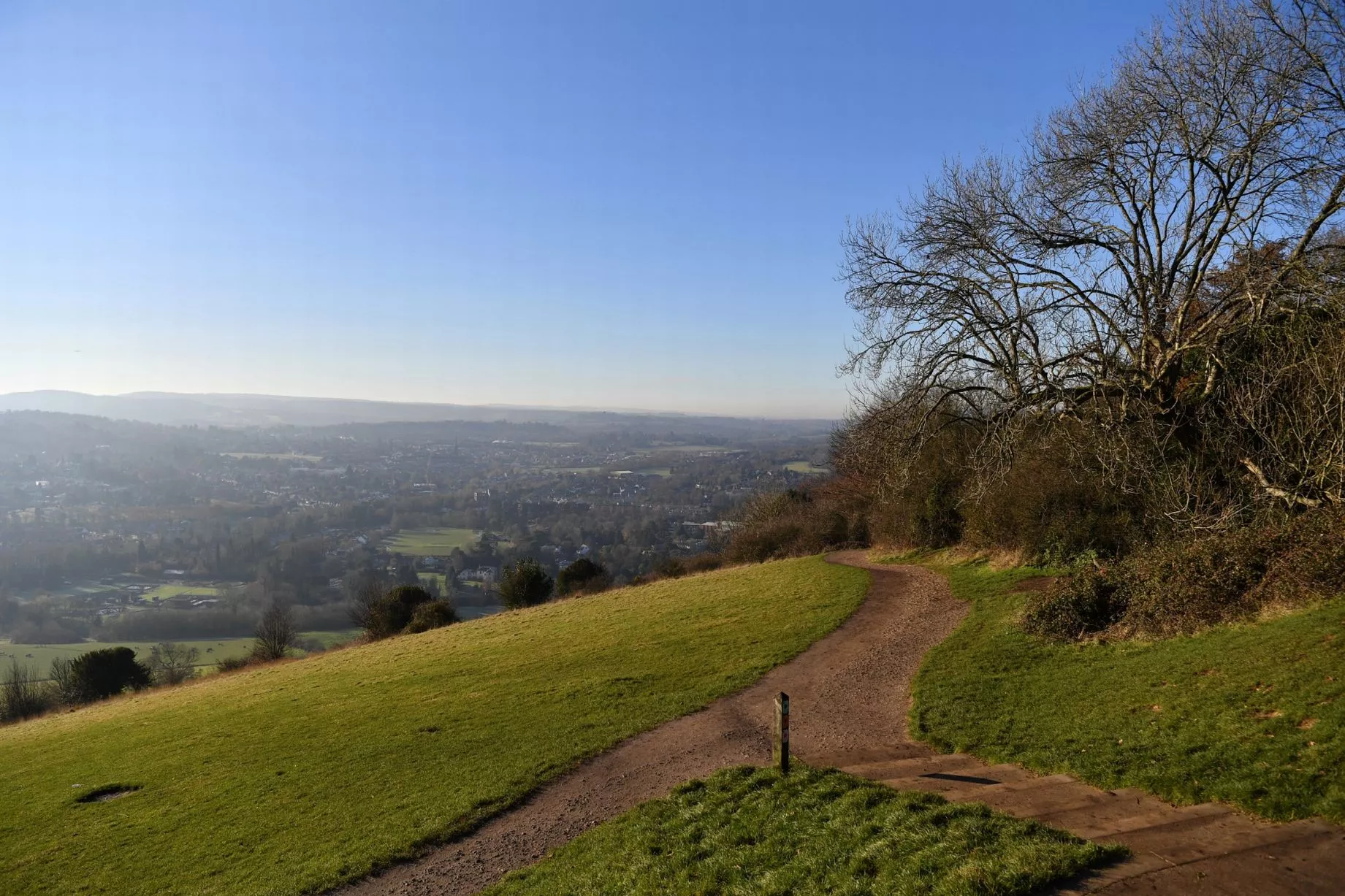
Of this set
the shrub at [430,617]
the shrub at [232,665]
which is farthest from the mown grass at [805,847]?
the shrub at [232,665]

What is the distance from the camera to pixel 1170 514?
12.8 meters

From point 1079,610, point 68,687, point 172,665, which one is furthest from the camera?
point 172,665

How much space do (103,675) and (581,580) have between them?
2254cm

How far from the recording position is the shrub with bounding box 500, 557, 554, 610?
36312 millimetres

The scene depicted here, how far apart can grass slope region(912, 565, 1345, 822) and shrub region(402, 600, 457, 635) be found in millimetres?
25307

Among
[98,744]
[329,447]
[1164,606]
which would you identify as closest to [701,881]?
[1164,606]

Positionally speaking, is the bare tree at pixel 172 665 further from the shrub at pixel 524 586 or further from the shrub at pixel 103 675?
the shrub at pixel 524 586

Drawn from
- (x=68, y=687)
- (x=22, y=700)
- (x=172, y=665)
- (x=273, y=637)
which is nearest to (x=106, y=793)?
(x=68, y=687)

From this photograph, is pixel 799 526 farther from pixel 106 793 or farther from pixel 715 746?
pixel 106 793

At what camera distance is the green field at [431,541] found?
303 ft

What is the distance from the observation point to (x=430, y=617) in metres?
33.1

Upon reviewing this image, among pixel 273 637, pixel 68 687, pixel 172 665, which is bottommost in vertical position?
pixel 172 665

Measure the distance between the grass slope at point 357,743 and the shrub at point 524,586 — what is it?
37.8ft

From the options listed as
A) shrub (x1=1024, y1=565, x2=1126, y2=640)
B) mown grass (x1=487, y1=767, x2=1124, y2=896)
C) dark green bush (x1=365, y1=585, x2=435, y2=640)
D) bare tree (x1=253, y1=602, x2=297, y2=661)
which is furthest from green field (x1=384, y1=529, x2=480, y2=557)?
mown grass (x1=487, y1=767, x2=1124, y2=896)
